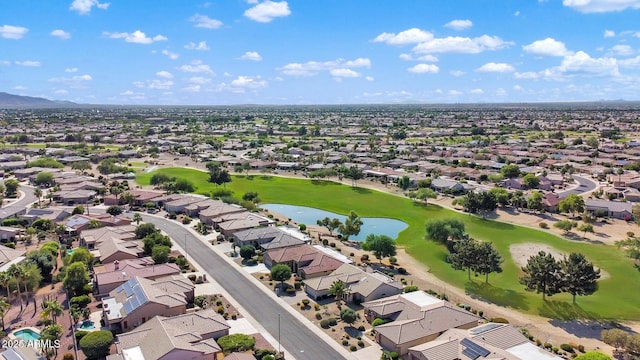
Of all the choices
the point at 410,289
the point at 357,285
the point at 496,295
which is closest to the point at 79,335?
the point at 357,285

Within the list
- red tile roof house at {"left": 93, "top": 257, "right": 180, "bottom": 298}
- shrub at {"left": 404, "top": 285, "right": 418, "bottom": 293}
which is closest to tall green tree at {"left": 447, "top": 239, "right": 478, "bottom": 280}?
shrub at {"left": 404, "top": 285, "right": 418, "bottom": 293}

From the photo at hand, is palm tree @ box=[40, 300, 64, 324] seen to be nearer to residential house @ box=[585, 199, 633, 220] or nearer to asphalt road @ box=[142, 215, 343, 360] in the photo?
asphalt road @ box=[142, 215, 343, 360]

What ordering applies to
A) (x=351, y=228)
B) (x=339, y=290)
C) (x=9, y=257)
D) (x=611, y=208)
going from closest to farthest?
(x=339, y=290)
(x=9, y=257)
(x=351, y=228)
(x=611, y=208)

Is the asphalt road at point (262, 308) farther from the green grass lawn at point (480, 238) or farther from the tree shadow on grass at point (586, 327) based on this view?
the tree shadow on grass at point (586, 327)

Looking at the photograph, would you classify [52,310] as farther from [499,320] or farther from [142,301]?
[499,320]

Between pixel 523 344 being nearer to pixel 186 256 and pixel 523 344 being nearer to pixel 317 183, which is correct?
pixel 186 256
